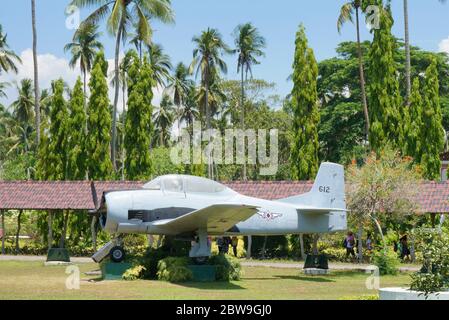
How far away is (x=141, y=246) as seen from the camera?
1658 inches

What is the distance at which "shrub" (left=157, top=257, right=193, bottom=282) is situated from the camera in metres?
22.3

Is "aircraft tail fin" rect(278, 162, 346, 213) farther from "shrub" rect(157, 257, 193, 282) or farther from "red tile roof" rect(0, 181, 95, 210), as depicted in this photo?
"red tile roof" rect(0, 181, 95, 210)

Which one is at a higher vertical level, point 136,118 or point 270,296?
point 136,118

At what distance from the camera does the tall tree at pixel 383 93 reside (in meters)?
43.0

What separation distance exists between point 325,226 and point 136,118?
917 inches

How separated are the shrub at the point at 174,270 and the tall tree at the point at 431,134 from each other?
25.0 meters

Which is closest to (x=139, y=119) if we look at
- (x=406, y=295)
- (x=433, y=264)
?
(x=433, y=264)

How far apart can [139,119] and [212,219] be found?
25.8 meters

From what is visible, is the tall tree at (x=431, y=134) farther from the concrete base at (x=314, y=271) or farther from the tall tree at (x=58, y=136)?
the tall tree at (x=58, y=136)

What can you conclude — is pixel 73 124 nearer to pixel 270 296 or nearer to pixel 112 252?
pixel 112 252

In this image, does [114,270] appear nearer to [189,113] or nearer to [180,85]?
[180,85]

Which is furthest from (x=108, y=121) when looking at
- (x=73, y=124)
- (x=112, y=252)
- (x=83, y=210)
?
(x=112, y=252)

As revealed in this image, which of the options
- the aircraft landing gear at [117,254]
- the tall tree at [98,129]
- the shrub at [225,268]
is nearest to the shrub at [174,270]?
the shrub at [225,268]

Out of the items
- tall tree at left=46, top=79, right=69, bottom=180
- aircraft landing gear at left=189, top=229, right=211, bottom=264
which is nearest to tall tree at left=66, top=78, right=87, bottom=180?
tall tree at left=46, top=79, right=69, bottom=180
